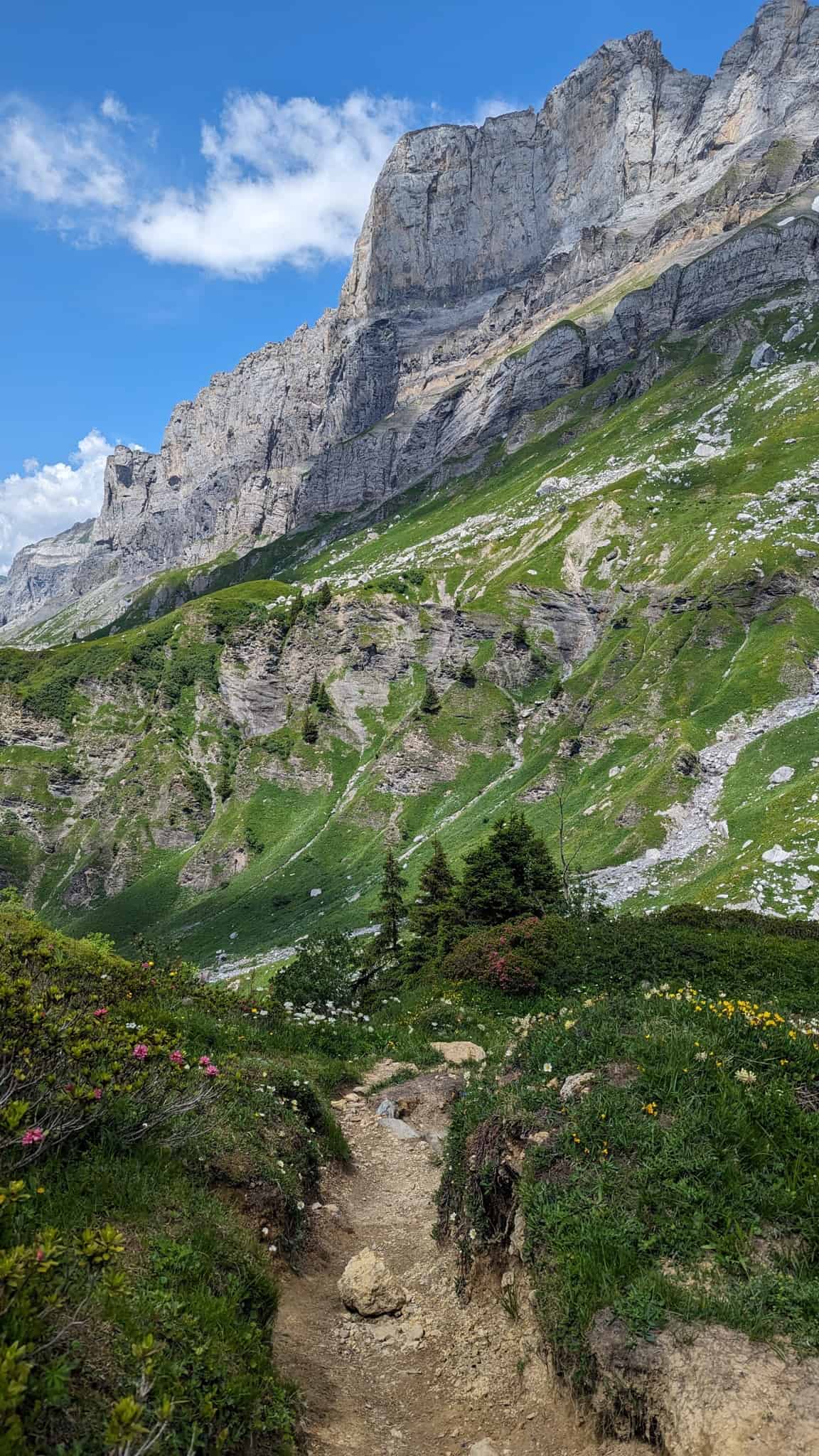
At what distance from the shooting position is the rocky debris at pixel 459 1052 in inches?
742

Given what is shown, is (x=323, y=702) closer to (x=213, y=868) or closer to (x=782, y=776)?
(x=213, y=868)

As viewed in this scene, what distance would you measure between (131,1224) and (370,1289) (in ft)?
13.2

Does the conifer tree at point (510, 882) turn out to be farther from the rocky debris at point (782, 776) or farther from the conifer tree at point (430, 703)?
the conifer tree at point (430, 703)

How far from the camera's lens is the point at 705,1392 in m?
5.97

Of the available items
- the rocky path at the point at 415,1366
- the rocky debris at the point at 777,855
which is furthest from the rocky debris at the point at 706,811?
the rocky path at the point at 415,1366

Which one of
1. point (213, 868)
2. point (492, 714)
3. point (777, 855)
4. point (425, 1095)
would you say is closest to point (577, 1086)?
point (425, 1095)

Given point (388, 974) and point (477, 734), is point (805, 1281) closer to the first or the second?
point (388, 974)

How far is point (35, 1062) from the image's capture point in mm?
7270

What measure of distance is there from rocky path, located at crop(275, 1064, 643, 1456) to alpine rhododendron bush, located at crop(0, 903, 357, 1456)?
756mm

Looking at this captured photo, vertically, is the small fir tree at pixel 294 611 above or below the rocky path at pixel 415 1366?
above

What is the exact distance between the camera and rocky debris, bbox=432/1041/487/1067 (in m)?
18.9

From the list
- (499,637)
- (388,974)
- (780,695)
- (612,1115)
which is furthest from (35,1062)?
(499,637)

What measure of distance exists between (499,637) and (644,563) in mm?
29034

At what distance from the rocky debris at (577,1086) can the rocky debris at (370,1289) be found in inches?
133
